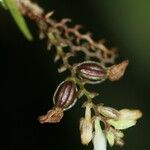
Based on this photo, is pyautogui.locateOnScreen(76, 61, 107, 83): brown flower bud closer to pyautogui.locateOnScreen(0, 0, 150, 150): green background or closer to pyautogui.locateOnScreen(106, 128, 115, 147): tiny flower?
pyautogui.locateOnScreen(106, 128, 115, 147): tiny flower

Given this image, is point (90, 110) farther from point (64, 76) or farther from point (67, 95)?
point (64, 76)

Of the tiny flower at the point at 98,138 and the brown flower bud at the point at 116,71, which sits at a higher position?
the brown flower bud at the point at 116,71

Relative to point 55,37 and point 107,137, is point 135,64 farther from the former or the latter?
point 107,137

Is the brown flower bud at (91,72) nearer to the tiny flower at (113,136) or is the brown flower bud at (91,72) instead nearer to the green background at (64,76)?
the tiny flower at (113,136)

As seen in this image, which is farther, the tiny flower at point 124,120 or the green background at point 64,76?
the green background at point 64,76

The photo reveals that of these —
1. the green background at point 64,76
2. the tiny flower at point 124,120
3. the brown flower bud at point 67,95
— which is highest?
the green background at point 64,76

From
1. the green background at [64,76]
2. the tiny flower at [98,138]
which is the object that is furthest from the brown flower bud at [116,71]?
the green background at [64,76]

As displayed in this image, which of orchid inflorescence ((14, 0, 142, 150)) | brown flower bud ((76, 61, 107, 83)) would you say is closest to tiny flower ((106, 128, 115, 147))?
orchid inflorescence ((14, 0, 142, 150))
